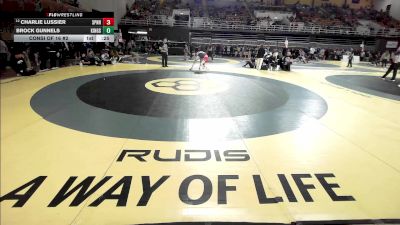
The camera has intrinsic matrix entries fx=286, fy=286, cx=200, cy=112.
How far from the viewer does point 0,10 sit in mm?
1490

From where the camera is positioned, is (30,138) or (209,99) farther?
(209,99)

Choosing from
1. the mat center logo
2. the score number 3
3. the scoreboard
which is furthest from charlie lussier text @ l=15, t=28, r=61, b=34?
the mat center logo

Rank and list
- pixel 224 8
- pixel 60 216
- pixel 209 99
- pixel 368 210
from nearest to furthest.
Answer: pixel 60 216 → pixel 368 210 → pixel 209 99 → pixel 224 8

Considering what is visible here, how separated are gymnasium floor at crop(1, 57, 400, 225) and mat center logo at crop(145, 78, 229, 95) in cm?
103

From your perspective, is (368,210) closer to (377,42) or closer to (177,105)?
(177,105)

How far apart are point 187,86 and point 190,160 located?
5776 millimetres

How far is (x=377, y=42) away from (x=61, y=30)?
38.5m

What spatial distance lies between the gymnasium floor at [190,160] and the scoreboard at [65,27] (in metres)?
0.43

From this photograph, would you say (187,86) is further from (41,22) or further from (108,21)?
(41,22)

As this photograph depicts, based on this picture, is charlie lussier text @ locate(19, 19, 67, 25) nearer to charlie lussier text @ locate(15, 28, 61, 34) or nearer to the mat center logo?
charlie lussier text @ locate(15, 28, 61, 34)

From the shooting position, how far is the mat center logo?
8.56m

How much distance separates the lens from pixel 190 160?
3961 mm

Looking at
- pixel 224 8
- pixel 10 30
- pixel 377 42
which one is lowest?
pixel 10 30

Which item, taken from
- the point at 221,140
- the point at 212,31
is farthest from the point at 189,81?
the point at 212,31
